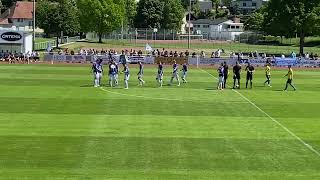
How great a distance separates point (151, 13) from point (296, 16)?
2250 inches

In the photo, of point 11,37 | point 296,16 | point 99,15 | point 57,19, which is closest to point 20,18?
point 99,15

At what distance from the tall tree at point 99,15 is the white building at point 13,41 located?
35063 mm

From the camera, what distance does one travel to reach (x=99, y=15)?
4190 inches

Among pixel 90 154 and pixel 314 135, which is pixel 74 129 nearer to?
pixel 90 154

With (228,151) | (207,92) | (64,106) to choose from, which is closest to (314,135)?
(228,151)

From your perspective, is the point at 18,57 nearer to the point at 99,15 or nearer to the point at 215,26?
the point at 99,15

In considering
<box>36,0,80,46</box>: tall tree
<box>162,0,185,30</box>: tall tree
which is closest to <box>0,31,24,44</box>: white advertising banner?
<box>36,0,80,46</box>: tall tree

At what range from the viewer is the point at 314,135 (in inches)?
920

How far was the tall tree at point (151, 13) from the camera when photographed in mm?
142375

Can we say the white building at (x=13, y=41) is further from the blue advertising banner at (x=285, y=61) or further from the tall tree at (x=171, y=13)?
the tall tree at (x=171, y=13)

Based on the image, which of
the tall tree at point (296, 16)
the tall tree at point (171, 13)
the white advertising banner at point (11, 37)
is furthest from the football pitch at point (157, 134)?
the tall tree at point (171, 13)

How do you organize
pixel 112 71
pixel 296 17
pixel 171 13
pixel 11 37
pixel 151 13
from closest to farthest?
pixel 112 71, pixel 11 37, pixel 296 17, pixel 151 13, pixel 171 13

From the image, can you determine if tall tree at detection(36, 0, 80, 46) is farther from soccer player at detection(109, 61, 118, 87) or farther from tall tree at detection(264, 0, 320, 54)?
soccer player at detection(109, 61, 118, 87)

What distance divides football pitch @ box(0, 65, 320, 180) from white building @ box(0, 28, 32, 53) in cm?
3215
